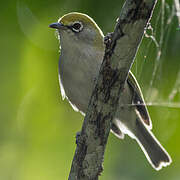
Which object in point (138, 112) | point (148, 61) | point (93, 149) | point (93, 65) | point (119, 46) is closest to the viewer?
point (119, 46)

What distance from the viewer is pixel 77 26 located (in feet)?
13.7

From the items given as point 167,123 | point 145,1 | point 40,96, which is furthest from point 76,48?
point 145,1

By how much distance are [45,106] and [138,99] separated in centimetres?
105

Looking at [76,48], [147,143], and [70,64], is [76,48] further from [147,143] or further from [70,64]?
[147,143]

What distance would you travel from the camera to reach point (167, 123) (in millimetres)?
3723

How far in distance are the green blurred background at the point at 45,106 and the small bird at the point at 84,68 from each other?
0.11 m

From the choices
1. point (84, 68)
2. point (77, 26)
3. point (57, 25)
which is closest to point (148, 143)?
point (84, 68)

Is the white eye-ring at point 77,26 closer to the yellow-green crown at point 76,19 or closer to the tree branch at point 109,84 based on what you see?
the yellow-green crown at point 76,19

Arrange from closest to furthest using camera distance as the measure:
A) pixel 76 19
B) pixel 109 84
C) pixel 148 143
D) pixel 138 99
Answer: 1. pixel 109 84
2. pixel 76 19
3. pixel 138 99
4. pixel 148 143

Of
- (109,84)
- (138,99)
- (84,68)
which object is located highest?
(109,84)

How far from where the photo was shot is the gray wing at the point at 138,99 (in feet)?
13.7

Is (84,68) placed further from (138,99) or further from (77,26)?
(138,99)

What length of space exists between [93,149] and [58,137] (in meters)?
1.18

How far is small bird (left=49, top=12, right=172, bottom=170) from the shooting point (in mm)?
4016
